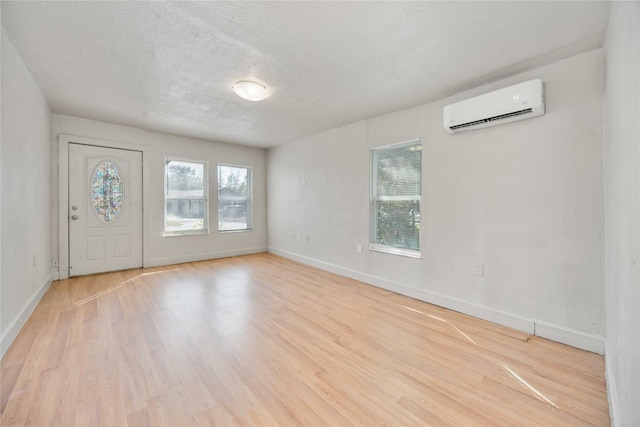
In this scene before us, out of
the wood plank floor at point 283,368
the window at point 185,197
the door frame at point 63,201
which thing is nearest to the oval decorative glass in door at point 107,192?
the door frame at point 63,201

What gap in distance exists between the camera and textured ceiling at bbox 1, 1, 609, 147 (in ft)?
5.81

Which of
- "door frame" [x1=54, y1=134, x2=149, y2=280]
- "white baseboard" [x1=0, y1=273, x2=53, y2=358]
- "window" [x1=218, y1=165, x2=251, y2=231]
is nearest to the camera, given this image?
"white baseboard" [x1=0, y1=273, x2=53, y2=358]

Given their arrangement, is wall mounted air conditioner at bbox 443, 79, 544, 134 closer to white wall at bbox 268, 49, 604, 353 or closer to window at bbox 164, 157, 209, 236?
white wall at bbox 268, 49, 604, 353

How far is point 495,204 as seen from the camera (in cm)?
270

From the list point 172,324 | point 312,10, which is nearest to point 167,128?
point 172,324

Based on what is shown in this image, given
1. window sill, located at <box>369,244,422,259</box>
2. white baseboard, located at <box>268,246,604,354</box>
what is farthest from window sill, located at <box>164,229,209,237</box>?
window sill, located at <box>369,244,422,259</box>

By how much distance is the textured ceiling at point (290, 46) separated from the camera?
1771 millimetres

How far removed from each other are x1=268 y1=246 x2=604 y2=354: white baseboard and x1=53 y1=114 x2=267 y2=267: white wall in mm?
2923

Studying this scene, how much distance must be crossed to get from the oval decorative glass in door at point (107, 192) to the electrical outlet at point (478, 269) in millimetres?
5363

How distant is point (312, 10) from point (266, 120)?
249cm

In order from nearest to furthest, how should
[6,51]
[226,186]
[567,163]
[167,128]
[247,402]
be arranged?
[247,402] < [6,51] < [567,163] < [167,128] < [226,186]

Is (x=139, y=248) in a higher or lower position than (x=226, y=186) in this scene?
lower


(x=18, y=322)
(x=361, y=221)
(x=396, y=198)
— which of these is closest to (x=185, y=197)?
(x=18, y=322)

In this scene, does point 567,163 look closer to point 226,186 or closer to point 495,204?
point 495,204
